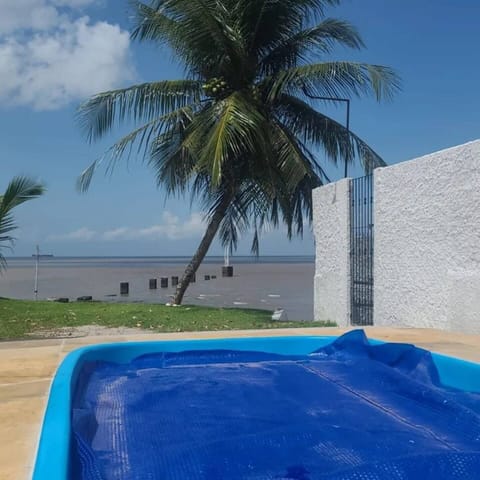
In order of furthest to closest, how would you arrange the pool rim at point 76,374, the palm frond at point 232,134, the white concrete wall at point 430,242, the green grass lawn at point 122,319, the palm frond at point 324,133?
1. the palm frond at point 324,133
2. the palm frond at point 232,134
3. the green grass lawn at point 122,319
4. the white concrete wall at point 430,242
5. the pool rim at point 76,374

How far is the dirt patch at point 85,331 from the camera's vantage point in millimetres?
9125

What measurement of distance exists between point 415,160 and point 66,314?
6.89 m

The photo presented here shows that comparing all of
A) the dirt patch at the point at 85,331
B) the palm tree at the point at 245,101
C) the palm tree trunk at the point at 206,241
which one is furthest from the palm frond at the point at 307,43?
the dirt patch at the point at 85,331

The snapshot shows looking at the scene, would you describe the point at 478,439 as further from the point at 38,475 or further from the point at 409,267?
the point at 409,267

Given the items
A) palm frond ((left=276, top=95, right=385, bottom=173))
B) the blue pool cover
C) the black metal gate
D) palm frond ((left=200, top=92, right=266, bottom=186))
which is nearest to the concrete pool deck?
the blue pool cover

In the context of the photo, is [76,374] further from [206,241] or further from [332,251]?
[206,241]

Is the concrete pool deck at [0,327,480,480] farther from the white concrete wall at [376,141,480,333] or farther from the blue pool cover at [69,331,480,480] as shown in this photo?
the white concrete wall at [376,141,480,333]

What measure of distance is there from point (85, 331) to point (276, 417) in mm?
5555

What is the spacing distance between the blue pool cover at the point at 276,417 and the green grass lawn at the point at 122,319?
3.04 meters

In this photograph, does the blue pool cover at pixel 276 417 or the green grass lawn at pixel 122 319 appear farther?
the green grass lawn at pixel 122 319

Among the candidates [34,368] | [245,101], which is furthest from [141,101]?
[34,368]

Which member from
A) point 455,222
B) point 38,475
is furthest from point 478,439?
point 455,222

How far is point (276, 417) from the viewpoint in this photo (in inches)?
188

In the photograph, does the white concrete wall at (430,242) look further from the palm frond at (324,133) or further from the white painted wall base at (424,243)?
the palm frond at (324,133)
